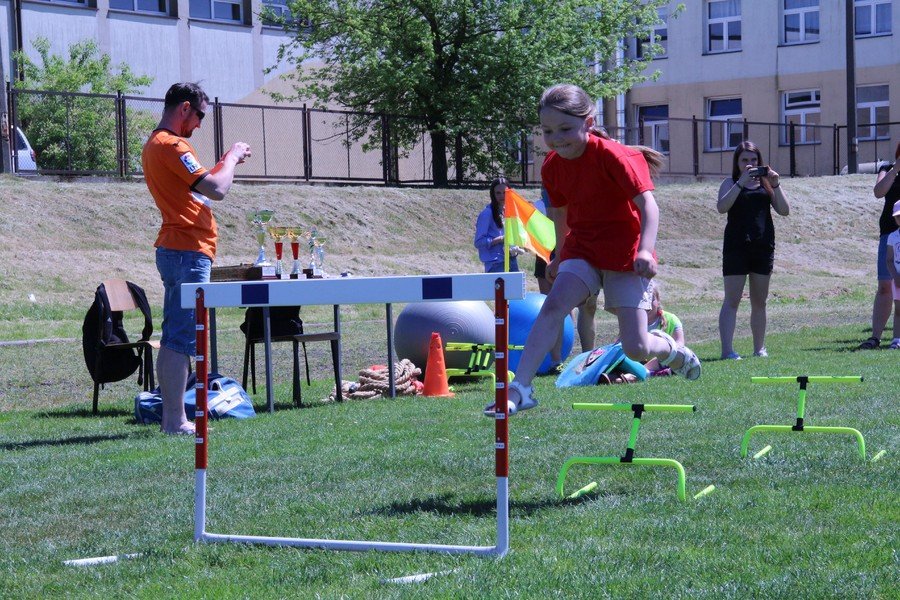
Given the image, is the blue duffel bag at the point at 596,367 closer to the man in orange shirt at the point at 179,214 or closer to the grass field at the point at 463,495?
the grass field at the point at 463,495

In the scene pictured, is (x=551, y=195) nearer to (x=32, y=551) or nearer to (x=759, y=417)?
(x=759, y=417)

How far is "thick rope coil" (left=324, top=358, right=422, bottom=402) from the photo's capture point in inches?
408

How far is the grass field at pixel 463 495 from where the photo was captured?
4176 millimetres

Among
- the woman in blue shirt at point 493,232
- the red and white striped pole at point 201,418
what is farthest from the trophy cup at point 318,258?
the red and white striped pole at point 201,418

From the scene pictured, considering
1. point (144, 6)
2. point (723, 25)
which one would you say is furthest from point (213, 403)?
point (723, 25)

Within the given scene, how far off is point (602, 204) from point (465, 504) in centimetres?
163

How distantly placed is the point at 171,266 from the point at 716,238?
79.5 ft

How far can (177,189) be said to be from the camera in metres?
7.98

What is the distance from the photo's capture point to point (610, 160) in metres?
5.79

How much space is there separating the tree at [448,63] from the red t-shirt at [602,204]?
82.0 ft

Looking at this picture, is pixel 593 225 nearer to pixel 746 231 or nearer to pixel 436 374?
pixel 436 374

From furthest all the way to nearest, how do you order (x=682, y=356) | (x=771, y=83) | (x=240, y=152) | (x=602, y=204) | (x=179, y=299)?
(x=771, y=83)
(x=240, y=152)
(x=179, y=299)
(x=682, y=356)
(x=602, y=204)

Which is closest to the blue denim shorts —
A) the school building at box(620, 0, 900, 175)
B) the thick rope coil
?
the thick rope coil

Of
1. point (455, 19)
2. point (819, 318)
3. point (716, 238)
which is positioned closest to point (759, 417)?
point (819, 318)
